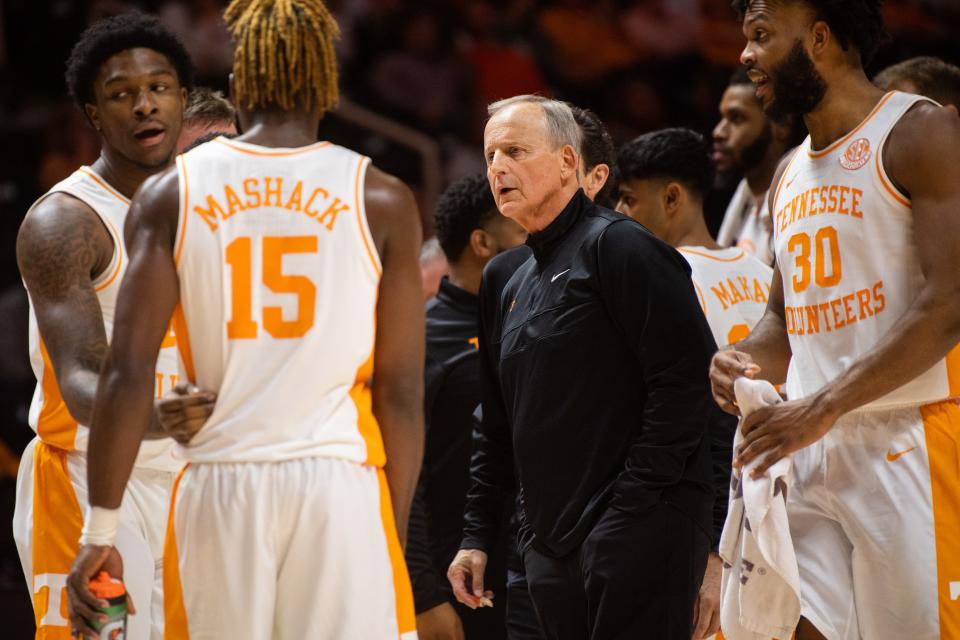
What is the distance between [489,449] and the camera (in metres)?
4.05

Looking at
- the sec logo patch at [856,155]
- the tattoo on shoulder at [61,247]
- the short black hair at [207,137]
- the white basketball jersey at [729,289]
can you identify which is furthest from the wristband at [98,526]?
the white basketball jersey at [729,289]

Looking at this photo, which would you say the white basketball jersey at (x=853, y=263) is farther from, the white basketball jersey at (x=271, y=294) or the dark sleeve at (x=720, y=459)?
the white basketball jersey at (x=271, y=294)

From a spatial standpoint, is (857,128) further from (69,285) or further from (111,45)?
(111,45)

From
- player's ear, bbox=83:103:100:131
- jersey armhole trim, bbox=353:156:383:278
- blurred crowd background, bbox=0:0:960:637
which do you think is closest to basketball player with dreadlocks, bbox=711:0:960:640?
jersey armhole trim, bbox=353:156:383:278

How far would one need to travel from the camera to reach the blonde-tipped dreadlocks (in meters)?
2.88

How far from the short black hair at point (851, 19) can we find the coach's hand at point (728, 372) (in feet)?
2.94

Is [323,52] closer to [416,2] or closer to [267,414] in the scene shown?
[267,414]

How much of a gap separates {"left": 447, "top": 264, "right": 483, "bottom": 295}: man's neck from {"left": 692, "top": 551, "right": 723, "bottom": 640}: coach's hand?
1.82 meters

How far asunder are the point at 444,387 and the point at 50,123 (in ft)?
14.3

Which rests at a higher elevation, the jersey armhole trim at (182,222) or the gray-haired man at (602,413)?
the jersey armhole trim at (182,222)

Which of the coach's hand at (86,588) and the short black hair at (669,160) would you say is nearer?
the coach's hand at (86,588)

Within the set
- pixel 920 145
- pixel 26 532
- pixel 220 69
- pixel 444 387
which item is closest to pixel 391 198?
pixel 920 145

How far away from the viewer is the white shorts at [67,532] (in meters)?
3.68

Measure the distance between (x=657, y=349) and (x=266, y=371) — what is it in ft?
3.82
